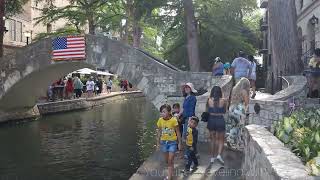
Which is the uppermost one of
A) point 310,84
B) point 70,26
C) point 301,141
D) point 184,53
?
point 70,26

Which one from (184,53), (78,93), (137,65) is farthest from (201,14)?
(137,65)

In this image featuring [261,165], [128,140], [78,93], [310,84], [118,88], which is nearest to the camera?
[261,165]

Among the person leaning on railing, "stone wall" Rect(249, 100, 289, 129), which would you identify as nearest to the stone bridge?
"stone wall" Rect(249, 100, 289, 129)

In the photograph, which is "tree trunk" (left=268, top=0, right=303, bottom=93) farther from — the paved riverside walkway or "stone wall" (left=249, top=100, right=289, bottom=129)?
the paved riverside walkway

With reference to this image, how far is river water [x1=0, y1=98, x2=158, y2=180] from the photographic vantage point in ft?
38.5

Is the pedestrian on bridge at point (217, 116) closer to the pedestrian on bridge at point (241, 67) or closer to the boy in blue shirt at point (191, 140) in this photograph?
the boy in blue shirt at point (191, 140)

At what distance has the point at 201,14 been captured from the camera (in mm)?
26938

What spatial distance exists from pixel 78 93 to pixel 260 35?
15574 mm

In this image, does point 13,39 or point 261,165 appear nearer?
point 261,165

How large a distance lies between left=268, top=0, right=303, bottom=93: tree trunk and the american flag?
7.46 m

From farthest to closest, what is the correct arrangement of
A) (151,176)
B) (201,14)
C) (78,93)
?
(78,93) < (201,14) < (151,176)

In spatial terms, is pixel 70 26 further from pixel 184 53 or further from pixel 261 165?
pixel 261 165

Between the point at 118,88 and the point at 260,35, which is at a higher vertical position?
the point at 260,35

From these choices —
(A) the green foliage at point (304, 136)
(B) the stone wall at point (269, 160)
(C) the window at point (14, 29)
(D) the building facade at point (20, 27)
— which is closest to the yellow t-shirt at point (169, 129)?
(B) the stone wall at point (269, 160)
